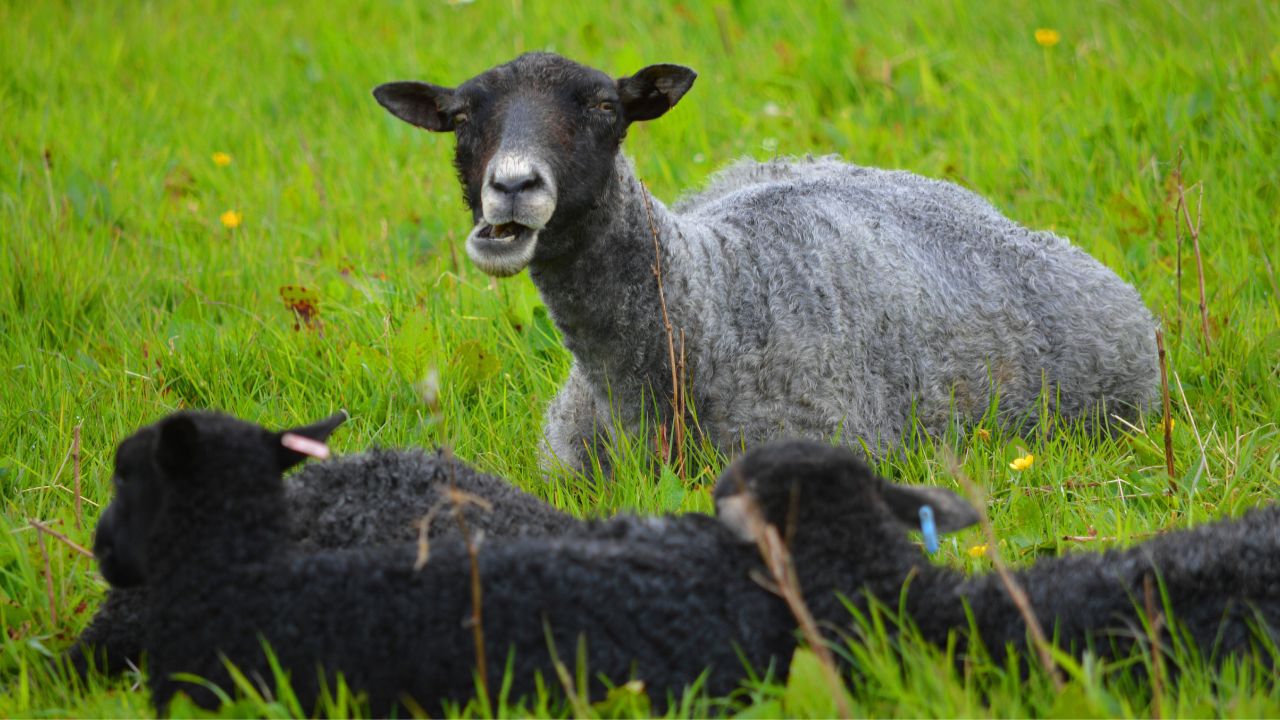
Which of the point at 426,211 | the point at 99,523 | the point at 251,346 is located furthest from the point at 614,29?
the point at 99,523

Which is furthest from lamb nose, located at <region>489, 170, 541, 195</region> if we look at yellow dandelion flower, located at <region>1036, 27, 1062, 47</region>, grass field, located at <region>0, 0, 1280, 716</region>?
yellow dandelion flower, located at <region>1036, 27, 1062, 47</region>

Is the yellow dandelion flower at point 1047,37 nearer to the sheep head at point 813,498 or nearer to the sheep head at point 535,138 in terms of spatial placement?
the sheep head at point 535,138

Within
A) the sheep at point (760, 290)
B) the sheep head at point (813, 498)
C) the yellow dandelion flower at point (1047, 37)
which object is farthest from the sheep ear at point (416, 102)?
the yellow dandelion flower at point (1047, 37)

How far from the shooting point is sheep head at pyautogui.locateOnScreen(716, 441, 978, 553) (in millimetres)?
2850

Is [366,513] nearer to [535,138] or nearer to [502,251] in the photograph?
[502,251]

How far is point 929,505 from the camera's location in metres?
3.07

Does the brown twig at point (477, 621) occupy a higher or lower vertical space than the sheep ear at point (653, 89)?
lower

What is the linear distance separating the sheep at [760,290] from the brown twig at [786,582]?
160cm

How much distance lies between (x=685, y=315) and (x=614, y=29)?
536cm

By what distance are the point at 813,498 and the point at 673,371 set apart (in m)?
1.63

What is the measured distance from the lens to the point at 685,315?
4746mm

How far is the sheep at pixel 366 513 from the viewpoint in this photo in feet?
10.5

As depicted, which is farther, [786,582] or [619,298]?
[619,298]

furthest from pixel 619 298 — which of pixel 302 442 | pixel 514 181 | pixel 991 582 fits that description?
pixel 991 582
